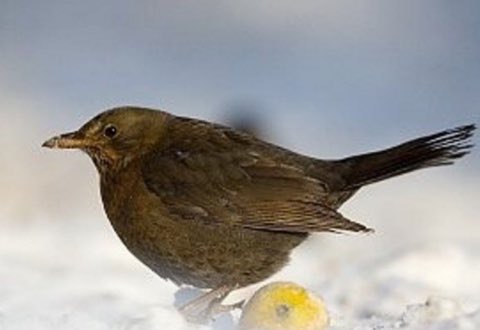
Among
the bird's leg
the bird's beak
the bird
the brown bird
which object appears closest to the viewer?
the bird

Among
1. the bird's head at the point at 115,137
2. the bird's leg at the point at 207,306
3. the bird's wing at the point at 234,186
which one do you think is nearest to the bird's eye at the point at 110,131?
the bird's head at the point at 115,137

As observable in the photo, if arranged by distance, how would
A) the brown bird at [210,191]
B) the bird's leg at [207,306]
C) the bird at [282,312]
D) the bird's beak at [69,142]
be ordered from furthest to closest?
the bird's beak at [69,142], the brown bird at [210,191], the bird's leg at [207,306], the bird at [282,312]

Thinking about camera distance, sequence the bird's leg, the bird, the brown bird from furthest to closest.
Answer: the brown bird < the bird's leg < the bird

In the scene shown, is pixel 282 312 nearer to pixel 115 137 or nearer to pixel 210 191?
pixel 210 191

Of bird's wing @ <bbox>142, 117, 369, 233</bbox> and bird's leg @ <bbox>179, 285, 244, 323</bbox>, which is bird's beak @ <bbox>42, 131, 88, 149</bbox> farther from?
bird's leg @ <bbox>179, 285, 244, 323</bbox>

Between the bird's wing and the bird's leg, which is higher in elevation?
the bird's wing

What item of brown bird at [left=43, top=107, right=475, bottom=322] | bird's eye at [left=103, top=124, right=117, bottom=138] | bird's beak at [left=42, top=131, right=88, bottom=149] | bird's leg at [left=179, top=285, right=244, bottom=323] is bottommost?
bird's leg at [left=179, top=285, right=244, bottom=323]

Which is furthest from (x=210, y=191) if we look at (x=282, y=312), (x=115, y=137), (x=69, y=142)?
(x=282, y=312)

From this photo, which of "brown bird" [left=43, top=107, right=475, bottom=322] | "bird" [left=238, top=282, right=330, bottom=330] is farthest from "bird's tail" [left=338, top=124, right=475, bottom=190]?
"bird" [left=238, top=282, right=330, bottom=330]

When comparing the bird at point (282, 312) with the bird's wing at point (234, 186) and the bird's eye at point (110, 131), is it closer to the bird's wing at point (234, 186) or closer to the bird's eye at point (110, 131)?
the bird's wing at point (234, 186)
